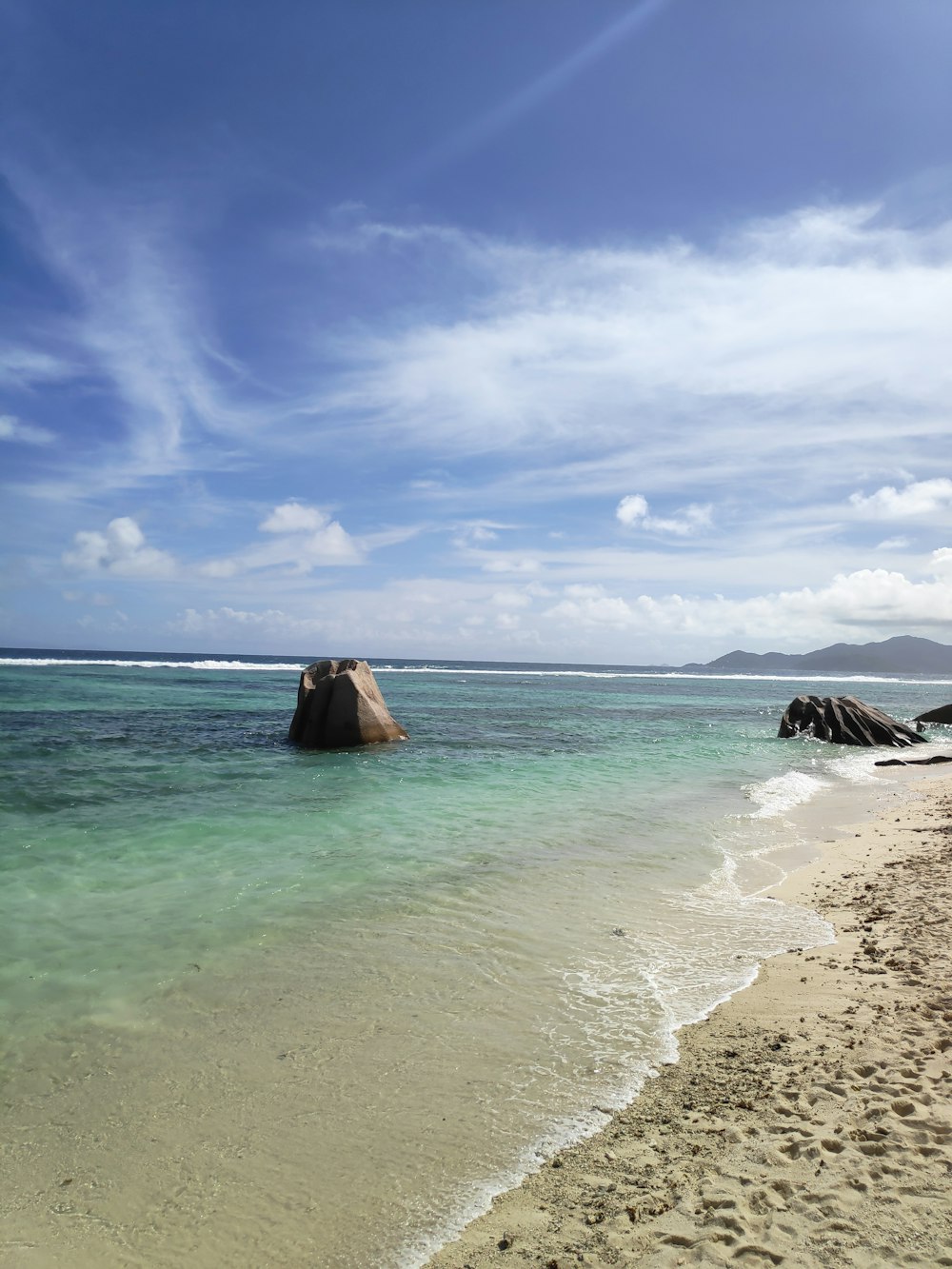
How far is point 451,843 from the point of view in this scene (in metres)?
10.7

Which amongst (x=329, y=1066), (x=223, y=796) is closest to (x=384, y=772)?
(x=223, y=796)

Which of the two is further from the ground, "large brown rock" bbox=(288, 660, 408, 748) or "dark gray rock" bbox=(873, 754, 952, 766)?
"large brown rock" bbox=(288, 660, 408, 748)

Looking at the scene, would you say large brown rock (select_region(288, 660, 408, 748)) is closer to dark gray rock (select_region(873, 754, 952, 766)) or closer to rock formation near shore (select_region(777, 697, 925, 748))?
dark gray rock (select_region(873, 754, 952, 766))

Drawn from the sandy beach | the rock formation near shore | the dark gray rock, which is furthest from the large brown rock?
the rock formation near shore

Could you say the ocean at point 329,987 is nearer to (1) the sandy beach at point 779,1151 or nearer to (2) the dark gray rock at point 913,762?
(1) the sandy beach at point 779,1151

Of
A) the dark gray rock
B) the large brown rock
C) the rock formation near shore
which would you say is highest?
the large brown rock

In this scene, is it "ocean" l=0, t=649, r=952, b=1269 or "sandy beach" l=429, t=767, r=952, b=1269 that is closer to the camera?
"sandy beach" l=429, t=767, r=952, b=1269

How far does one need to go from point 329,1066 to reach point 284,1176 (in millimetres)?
1052

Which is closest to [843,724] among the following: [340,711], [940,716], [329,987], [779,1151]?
[940,716]

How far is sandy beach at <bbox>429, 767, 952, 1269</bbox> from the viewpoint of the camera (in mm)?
3178

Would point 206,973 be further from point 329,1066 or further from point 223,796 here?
A: point 223,796

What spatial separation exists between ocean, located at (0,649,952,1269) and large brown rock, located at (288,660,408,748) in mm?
5675

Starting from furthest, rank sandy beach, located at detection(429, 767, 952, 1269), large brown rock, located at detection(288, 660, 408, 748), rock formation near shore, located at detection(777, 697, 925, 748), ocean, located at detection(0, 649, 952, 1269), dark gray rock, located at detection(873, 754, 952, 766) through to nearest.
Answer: rock formation near shore, located at detection(777, 697, 925, 748) → dark gray rock, located at detection(873, 754, 952, 766) → large brown rock, located at detection(288, 660, 408, 748) → ocean, located at detection(0, 649, 952, 1269) → sandy beach, located at detection(429, 767, 952, 1269)

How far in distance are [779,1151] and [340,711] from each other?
1802 cm
